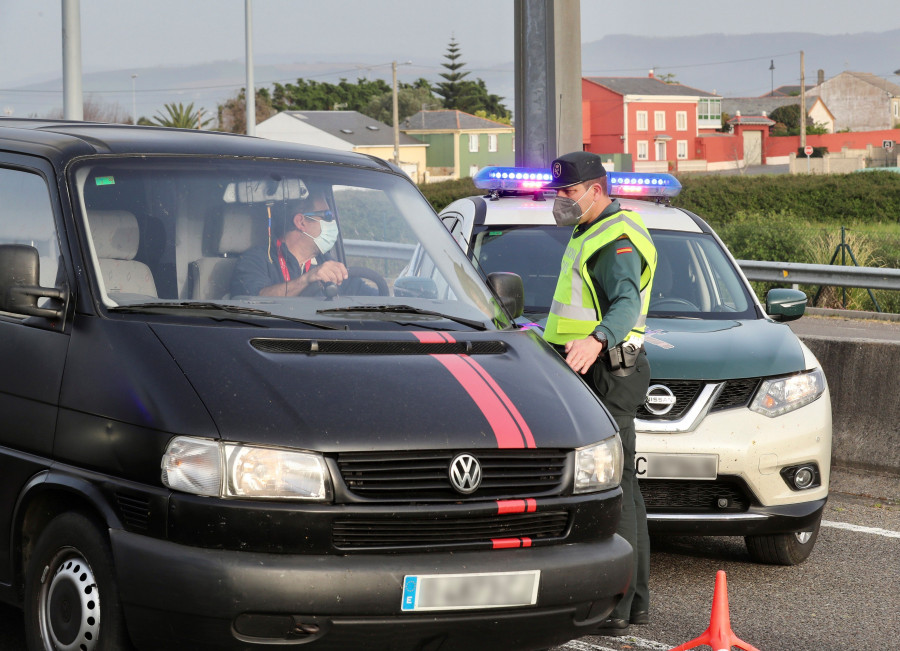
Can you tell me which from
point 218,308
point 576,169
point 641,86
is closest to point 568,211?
point 576,169

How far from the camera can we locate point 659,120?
11106cm

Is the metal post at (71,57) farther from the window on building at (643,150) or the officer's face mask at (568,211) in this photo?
the window on building at (643,150)

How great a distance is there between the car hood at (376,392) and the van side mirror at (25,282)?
1.62 feet

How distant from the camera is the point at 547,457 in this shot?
419 cm

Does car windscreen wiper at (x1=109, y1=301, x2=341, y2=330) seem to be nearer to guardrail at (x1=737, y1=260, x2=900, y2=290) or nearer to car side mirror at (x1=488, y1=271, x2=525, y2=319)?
car side mirror at (x1=488, y1=271, x2=525, y2=319)

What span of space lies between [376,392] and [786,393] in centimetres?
324

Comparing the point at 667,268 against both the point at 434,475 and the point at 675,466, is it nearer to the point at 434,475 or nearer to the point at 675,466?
the point at 675,466

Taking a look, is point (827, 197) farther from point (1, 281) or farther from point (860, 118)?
point (860, 118)

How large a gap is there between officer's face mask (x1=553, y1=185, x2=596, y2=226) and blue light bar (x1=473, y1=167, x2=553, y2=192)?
2515 millimetres

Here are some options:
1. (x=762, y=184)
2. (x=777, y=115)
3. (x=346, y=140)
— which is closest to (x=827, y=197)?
(x=762, y=184)

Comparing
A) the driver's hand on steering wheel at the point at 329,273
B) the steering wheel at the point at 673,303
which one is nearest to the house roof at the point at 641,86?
the steering wheel at the point at 673,303

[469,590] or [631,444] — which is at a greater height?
[631,444]

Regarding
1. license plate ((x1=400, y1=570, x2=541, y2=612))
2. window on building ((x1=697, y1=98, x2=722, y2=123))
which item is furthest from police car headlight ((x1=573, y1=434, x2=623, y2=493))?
window on building ((x1=697, y1=98, x2=722, y2=123))

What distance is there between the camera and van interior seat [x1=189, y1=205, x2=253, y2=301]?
469 centimetres
